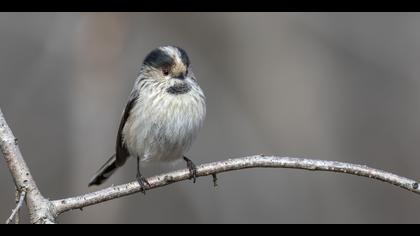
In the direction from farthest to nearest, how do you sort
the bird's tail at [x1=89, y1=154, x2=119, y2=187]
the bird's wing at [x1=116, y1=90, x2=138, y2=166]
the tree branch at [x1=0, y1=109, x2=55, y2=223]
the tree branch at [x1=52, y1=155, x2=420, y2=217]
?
the bird's tail at [x1=89, y1=154, x2=119, y2=187] < the bird's wing at [x1=116, y1=90, x2=138, y2=166] < the tree branch at [x1=52, y1=155, x2=420, y2=217] < the tree branch at [x1=0, y1=109, x2=55, y2=223]

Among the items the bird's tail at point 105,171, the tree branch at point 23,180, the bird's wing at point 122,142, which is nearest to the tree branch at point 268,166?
the tree branch at point 23,180

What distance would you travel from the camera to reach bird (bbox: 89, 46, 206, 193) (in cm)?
504

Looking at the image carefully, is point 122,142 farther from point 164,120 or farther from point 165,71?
point 165,71

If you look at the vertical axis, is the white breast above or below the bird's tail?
above

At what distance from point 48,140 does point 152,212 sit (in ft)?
4.99

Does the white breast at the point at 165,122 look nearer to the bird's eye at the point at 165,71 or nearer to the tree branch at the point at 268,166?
the bird's eye at the point at 165,71

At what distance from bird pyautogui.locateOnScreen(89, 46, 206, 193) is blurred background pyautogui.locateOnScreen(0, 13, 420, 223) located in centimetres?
238

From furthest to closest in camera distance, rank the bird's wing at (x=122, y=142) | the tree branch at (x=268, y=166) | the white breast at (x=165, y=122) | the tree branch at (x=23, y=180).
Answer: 1. the bird's wing at (x=122, y=142)
2. the white breast at (x=165, y=122)
3. the tree branch at (x=268, y=166)
4. the tree branch at (x=23, y=180)

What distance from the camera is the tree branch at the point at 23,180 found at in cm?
333

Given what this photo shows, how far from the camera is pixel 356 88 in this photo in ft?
29.4

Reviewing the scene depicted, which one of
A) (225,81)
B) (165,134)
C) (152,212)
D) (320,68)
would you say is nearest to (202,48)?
(225,81)

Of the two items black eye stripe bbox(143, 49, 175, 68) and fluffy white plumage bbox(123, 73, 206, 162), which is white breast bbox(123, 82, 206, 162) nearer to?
fluffy white plumage bbox(123, 73, 206, 162)

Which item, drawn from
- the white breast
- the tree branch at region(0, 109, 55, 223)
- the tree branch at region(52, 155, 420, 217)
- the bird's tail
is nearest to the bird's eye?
the white breast

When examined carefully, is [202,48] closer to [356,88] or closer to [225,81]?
[225,81]
